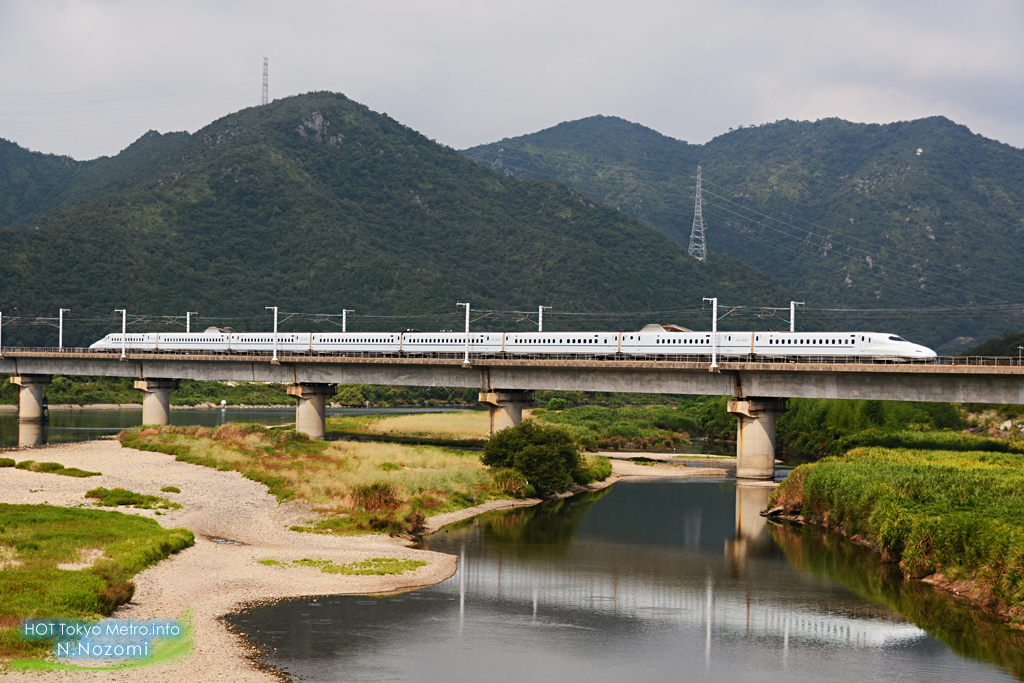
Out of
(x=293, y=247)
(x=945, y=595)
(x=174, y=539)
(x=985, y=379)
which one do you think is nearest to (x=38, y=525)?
(x=174, y=539)

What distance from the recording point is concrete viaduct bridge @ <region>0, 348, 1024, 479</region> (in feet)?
194

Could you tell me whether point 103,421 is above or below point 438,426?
below

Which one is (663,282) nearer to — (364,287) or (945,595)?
(364,287)

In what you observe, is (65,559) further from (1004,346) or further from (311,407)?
(1004,346)

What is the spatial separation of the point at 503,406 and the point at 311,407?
2046 cm

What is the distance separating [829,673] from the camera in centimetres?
2570

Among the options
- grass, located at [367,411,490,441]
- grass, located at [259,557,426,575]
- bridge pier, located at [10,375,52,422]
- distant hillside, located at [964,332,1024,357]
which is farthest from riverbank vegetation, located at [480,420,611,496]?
distant hillside, located at [964,332,1024,357]

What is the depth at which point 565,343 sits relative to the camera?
81.1 meters

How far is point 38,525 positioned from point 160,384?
219 ft

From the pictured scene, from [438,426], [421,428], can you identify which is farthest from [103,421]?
[438,426]

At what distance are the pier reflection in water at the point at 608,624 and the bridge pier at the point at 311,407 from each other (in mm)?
47081

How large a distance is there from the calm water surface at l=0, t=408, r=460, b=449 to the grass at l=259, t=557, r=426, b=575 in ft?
172

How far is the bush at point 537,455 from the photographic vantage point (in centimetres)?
5766

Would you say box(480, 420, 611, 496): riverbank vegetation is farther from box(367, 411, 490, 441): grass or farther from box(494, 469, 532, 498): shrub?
box(367, 411, 490, 441): grass
